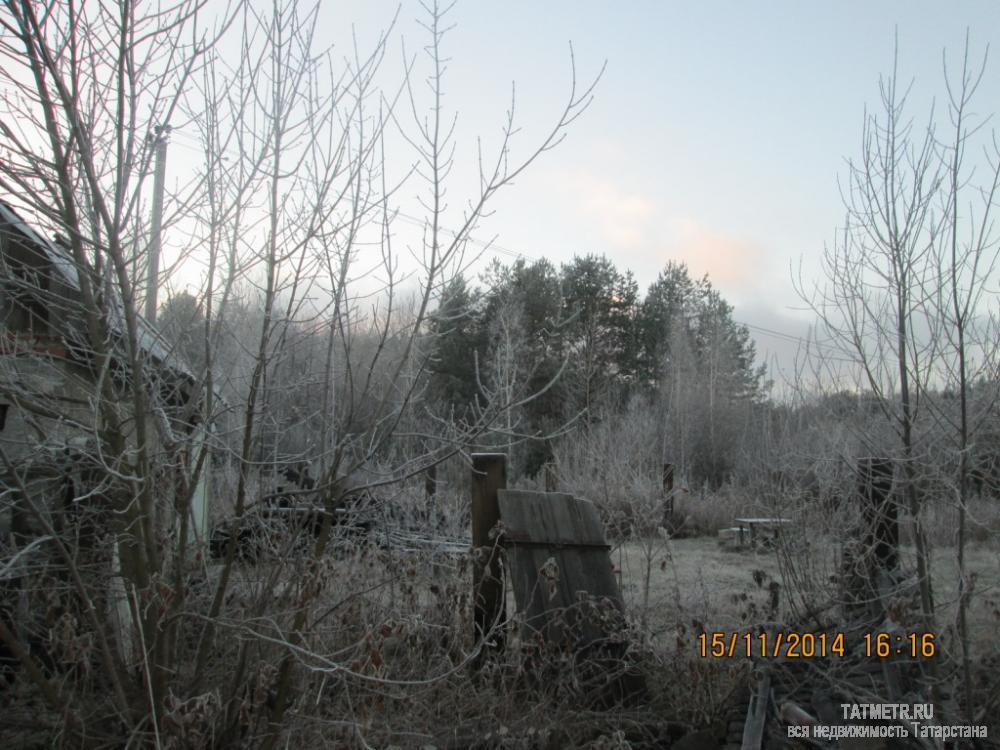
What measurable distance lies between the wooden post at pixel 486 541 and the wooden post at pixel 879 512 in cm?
212

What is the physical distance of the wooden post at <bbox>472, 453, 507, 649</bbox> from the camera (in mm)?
4566

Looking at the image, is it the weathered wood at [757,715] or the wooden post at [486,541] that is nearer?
the weathered wood at [757,715]

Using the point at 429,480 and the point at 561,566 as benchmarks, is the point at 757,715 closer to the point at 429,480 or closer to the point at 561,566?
the point at 561,566

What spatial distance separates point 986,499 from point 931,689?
1.99m

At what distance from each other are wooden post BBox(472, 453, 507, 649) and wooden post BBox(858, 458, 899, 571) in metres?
2.12

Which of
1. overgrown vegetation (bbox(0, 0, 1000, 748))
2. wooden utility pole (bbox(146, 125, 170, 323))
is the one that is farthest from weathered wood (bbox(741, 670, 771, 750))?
wooden utility pole (bbox(146, 125, 170, 323))

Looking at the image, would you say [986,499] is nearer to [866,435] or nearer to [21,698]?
[866,435]

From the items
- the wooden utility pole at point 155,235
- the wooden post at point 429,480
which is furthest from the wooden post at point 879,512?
the wooden utility pole at point 155,235

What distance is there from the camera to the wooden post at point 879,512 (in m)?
4.63

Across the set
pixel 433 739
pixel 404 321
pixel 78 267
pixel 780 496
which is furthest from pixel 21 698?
pixel 780 496

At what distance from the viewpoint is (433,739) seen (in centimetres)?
379

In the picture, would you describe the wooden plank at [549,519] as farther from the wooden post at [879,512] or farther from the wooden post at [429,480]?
the wooden post at [879,512]

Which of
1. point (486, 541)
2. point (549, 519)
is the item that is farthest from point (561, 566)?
point (486, 541)

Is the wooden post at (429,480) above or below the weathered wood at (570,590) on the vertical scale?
above
